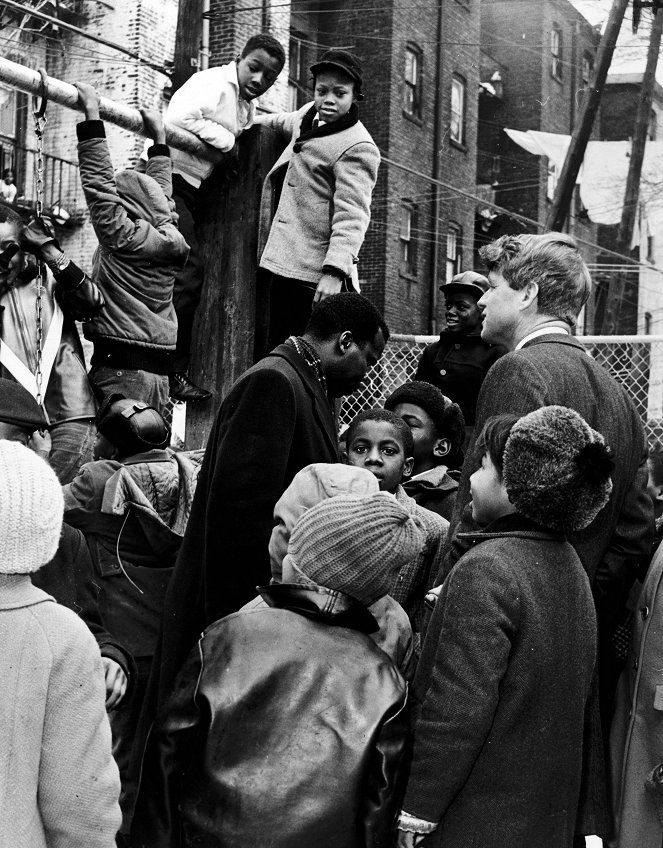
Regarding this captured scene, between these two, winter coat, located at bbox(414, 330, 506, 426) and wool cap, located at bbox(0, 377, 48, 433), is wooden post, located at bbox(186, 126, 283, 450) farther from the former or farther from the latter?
wool cap, located at bbox(0, 377, 48, 433)

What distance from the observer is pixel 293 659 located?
9.84 ft

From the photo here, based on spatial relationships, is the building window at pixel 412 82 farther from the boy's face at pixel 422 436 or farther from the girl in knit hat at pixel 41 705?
the girl in knit hat at pixel 41 705

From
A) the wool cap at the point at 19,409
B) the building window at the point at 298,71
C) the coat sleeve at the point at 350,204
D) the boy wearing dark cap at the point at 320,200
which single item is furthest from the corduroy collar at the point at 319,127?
the building window at the point at 298,71

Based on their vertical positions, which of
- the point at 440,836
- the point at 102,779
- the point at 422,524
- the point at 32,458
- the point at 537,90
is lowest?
the point at 440,836

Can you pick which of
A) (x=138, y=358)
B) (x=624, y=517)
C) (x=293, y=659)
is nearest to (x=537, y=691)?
(x=293, y=659)

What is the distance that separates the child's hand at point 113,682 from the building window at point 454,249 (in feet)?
90.3

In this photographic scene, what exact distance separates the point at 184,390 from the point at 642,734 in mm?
3088

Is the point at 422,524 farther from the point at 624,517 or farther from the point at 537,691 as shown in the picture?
the point at 537,691

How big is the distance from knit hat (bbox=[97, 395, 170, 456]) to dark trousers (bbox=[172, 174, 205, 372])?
1.16 m

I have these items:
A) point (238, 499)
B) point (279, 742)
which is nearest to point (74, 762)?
point (279, 742)

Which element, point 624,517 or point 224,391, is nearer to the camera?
point 624,517

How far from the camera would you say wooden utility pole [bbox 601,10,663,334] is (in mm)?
23650

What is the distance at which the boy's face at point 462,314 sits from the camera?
7066 millimetres

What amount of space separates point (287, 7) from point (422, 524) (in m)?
22.7
